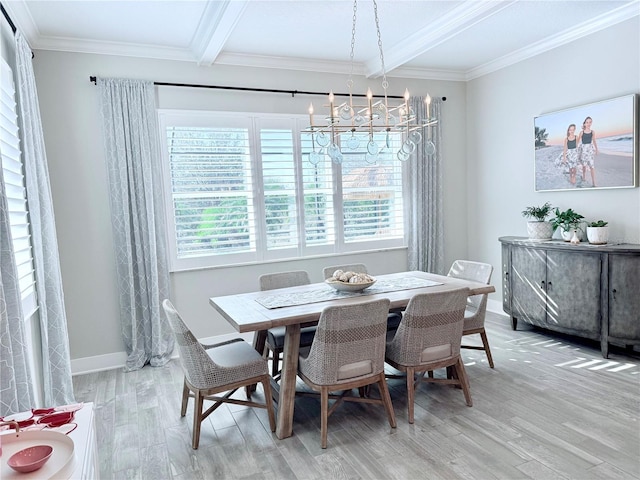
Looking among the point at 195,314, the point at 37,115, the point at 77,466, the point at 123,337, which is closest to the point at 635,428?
the point at 77,466

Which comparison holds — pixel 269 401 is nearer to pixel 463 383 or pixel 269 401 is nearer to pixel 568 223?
pixel 463 383

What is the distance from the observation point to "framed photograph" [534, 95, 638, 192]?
3801 millimetres

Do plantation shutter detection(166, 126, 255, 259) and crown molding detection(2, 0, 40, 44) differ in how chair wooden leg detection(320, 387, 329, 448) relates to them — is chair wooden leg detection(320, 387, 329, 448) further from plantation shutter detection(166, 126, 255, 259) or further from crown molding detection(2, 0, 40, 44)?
crown molding detection(2, 0, 40, 44)

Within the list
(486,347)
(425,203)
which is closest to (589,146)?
(425,203)

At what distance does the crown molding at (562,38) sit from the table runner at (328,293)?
107 inches

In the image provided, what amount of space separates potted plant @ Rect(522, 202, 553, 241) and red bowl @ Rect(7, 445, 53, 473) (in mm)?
4268

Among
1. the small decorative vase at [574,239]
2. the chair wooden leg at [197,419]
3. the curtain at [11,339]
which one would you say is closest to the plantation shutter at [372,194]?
the small decorative vase at [574,239]

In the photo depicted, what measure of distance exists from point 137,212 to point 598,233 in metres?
4.03

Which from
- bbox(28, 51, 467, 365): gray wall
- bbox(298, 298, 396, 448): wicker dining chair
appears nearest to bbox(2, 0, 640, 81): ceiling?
bbox(28, 51, 467, 365): gray wall

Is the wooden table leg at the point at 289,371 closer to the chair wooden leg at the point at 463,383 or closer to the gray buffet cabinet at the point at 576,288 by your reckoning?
the chair wooden leg at the point at 463,383

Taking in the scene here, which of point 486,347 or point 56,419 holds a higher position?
point 56,419

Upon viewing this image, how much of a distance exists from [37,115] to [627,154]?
4.73m

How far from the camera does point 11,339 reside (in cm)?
215

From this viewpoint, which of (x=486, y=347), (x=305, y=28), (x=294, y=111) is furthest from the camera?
(x=294, y=111)
